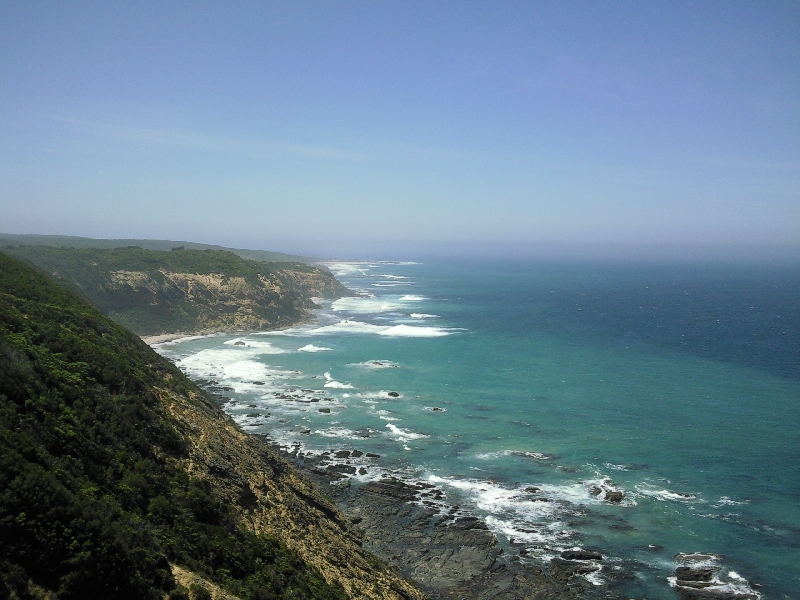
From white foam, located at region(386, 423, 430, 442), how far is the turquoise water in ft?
0.78

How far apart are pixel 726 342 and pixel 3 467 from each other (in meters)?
89.9

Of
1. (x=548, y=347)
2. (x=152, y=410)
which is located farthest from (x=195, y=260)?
(x=152, y=410)

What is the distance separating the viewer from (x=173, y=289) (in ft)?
302

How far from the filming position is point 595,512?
32.5 metres

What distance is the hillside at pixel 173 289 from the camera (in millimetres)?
84812

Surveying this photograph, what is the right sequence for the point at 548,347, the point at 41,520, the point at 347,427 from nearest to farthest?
the point at 41,520, the point at 347,427, the point at 548,347

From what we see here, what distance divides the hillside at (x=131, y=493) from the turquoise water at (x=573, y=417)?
10.9 m

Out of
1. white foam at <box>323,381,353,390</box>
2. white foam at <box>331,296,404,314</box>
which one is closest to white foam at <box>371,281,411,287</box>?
white foam at <box>331,296,404,314</box>

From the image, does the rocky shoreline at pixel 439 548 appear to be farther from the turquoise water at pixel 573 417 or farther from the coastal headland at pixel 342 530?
the turquoise water at pixel 573 417

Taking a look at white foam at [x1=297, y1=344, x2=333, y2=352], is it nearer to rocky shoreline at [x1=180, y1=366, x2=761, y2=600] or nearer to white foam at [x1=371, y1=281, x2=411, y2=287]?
rocky shoreline at [x1=180, y1=366, x2=761, y2=600]

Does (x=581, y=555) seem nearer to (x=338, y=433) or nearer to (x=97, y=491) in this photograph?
(x=338, y=433)

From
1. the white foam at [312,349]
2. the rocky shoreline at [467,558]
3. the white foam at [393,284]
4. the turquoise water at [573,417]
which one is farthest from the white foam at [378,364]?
the white foam at [393,284]

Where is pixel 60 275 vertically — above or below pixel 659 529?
above

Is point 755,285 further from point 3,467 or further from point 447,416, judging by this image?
point 3,467
